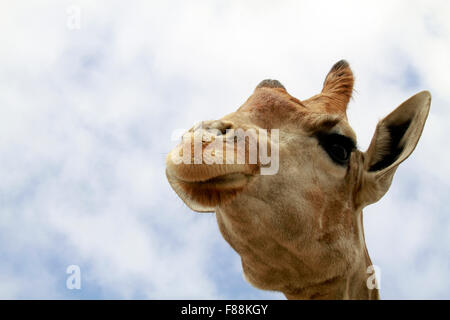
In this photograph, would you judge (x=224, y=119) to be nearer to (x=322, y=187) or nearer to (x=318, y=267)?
(x=322, y=187)

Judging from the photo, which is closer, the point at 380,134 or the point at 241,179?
the point at 241,179

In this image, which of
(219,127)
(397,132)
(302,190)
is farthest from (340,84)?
(219,127)

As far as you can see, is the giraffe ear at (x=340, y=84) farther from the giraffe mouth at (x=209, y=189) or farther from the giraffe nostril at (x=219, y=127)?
the giraffe mouth at (x=209, y=189)

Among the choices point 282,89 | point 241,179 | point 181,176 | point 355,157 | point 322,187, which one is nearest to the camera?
point 181,176

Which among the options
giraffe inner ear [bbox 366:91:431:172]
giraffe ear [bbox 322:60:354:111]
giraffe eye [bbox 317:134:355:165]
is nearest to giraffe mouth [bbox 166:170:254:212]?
giraffe eye [bbox 317:134:355:165]

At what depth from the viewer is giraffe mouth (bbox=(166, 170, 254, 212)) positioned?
15.9ft

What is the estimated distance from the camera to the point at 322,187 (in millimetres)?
5680

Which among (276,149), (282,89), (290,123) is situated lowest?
(276,149)

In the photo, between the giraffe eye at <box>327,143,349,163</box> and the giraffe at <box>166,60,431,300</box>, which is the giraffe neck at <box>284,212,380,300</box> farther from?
the giraffe eye at <box>327,143,349,163</box>

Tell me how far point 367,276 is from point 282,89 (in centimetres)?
248

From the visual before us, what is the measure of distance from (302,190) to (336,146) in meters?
0.80

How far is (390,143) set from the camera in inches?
247

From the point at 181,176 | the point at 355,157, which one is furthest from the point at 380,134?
the point at 181,176

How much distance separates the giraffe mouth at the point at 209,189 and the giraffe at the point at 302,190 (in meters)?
0.01
